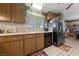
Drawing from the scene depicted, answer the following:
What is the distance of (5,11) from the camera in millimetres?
2215

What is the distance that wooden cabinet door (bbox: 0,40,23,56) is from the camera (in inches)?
74.2

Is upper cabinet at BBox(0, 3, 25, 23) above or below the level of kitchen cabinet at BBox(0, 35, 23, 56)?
above

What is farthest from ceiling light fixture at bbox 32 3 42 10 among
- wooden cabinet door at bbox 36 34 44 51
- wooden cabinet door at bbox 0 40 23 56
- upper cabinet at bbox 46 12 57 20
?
wooden cabinet door at bbox 0 40 23 56

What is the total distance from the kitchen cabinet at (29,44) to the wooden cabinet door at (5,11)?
60cm

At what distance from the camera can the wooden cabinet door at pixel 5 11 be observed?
2095 mm

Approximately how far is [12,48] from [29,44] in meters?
0.39

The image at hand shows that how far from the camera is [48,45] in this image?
2184 millimetres

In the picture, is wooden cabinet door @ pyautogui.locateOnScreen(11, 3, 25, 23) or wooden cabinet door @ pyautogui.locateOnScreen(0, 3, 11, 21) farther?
wooden cabinet door @ pyautogui.locateOnScreen(11, 3, 25, 23)

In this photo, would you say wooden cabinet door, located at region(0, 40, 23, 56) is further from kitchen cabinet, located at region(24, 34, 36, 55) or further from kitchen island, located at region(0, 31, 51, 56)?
kitchen cabinet, located at region(24, 34, 36, 55)

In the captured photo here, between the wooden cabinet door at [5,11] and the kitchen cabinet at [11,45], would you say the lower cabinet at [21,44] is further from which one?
the wooden cabinet door at [5,11]

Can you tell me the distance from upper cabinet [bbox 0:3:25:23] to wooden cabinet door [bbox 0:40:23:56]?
1.91ft

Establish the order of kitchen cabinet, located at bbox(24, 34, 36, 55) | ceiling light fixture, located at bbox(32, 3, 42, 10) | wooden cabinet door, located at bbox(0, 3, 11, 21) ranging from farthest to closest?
kitchen cabinet, located at bbox(24, 34, 36, 55)
wooden cabinet door, located at bbox(0, 3, 11, 21)
ceiling light fixture, located at bbox(32, 3, 42, 10)

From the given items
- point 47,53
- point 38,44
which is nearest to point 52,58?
point 47,53

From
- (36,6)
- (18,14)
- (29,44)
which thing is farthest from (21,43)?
(36,6)
